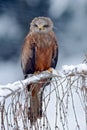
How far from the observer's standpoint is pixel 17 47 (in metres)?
6.54

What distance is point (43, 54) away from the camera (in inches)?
163

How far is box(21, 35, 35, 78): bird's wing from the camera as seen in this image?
165 inches

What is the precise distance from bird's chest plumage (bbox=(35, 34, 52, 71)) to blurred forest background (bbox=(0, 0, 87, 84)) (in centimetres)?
196

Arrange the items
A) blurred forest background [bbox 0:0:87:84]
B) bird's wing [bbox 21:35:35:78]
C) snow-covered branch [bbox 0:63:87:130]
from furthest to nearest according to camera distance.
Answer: blurred forest background [bbox 0:0:87:84], bird's wing [bbox 21:35:35:78], snow-covered branch [bbox 0:63:87:130]

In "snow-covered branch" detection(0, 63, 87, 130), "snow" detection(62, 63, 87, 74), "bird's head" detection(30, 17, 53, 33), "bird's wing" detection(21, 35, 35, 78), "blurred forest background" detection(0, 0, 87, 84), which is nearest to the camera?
"snow-covered branch" detection(0, 63, 87, 130)

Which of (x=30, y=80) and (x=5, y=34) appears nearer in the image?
(x=30, y=80)

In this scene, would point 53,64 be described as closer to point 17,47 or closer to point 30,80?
point 30,80

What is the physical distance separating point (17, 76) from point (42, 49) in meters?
1.98

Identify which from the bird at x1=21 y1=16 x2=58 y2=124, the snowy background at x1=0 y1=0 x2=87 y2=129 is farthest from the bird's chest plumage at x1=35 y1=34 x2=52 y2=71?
the snowy background at x1=0 y1=0 x2=87 y2=129

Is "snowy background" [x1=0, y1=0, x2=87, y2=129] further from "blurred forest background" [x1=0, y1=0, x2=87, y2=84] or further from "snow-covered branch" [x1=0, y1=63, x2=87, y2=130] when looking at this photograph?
"snow-covered branch" [x1=0, y1=63, x2=87, y2=130]

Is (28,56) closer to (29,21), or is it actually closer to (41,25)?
(41,25)

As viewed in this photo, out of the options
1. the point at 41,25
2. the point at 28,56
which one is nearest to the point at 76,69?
the point at 41,25

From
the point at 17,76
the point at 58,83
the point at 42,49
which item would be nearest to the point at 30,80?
the point at 58,83

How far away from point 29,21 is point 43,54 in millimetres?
2280
